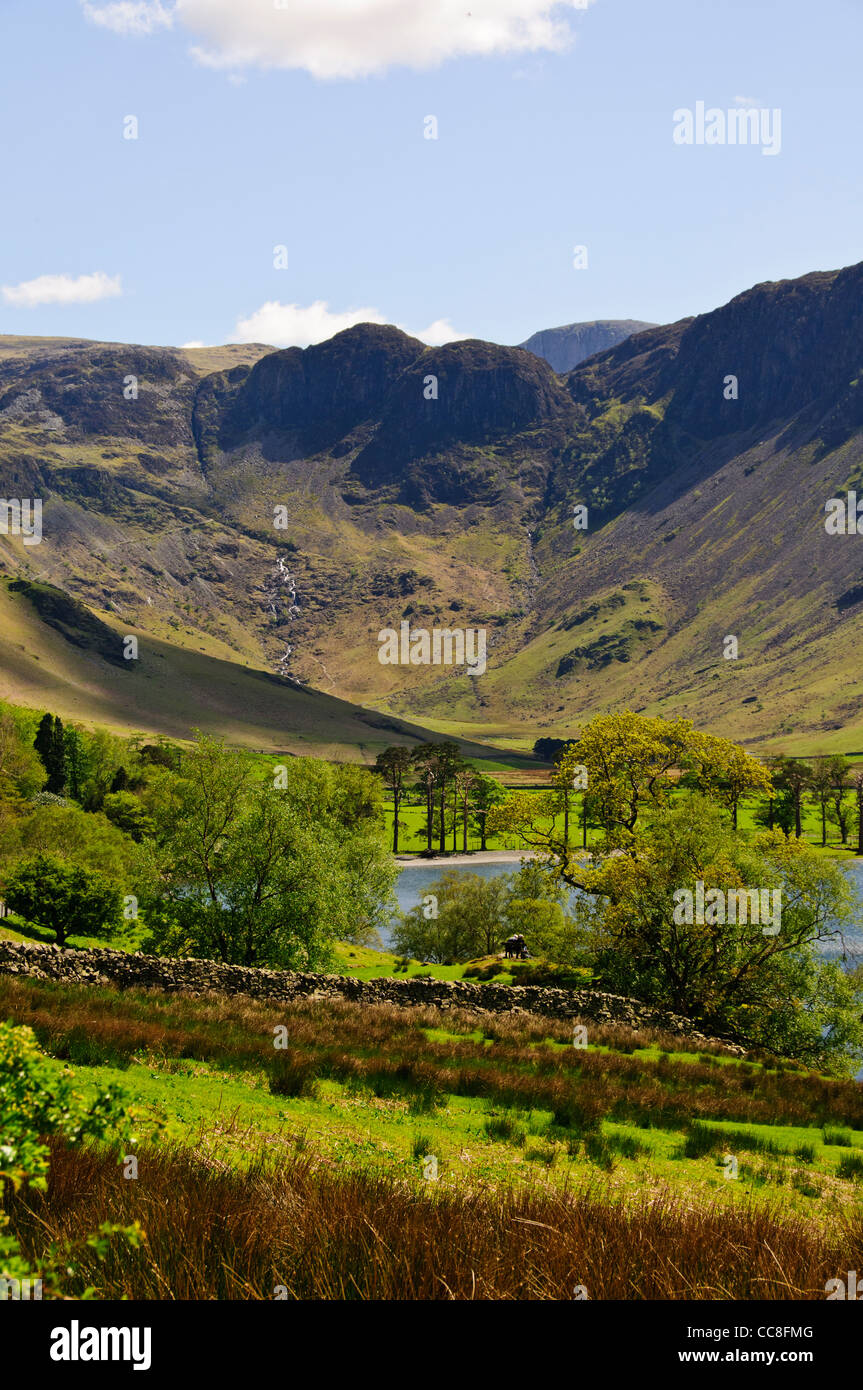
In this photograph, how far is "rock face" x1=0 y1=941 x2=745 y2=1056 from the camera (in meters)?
28.9

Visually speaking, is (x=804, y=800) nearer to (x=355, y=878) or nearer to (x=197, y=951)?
(x=355, y=878)

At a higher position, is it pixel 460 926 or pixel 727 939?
pixel 727 939

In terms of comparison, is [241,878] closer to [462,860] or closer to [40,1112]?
[40,1112]

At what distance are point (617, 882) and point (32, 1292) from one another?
112ft

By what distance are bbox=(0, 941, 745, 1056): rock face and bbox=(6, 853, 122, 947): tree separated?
44.8 ft

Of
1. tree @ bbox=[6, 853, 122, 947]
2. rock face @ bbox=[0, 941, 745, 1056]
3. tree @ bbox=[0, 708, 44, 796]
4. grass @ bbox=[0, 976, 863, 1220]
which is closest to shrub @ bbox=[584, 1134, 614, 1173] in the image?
grass @ bbox=[0, 976, 863, 1220]

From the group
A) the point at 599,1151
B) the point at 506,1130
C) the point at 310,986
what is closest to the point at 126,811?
the point at 310,986

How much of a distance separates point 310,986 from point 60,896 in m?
17.0

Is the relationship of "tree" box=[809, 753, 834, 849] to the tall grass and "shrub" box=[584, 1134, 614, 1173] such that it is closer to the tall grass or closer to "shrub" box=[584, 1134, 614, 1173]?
"shrub" box=[584, 1134, 614, 1173]

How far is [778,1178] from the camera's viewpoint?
14.6 m

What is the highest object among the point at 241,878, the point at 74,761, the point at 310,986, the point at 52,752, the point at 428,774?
the point at 52,752

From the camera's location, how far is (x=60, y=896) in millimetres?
43188
